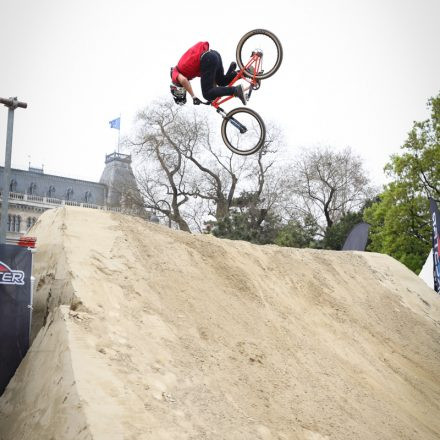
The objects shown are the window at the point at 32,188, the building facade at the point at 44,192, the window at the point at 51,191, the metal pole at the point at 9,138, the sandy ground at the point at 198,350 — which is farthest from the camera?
the window at the point at 51,191

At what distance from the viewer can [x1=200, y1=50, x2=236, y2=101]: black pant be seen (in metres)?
8.86

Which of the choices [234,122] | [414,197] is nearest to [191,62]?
[234,122]

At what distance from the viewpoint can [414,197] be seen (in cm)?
2962

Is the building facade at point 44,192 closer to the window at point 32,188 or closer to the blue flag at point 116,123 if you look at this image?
the window at point 32,188

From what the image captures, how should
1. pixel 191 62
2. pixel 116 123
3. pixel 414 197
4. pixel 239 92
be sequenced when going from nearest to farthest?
1. pixel 191 62
2. pixel 239 92
3. pixel 414 197
4. pixel 116 123

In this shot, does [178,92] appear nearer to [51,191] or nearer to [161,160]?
[161,160]

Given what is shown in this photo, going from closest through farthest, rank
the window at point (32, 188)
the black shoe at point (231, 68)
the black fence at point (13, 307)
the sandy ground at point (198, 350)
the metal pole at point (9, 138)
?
1. the sandy ground at point (198, 350)
2. the black fence at point (13, 307)
3. the metal pole at point (9, 138)
4. the black shoe at point (231, 68)
5. the window at point (32, 188)

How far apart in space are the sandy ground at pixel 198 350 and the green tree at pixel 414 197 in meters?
17.8

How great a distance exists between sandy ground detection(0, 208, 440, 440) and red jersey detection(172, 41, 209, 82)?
2904 millimetres

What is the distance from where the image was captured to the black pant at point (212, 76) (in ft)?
29.1

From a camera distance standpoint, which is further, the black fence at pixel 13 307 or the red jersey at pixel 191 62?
the red jersey at pixel 191 62

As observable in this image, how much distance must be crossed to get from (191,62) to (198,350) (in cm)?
473

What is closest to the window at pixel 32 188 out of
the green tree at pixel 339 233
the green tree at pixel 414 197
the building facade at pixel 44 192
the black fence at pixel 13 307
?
the building facade at pixel 44 192

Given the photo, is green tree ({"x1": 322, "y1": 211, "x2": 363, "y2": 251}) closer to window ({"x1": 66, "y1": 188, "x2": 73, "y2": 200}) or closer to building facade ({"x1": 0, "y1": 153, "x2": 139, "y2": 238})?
building facade ({"x1": 0, "y1": 153, "x2": 139, "y2": 238})
